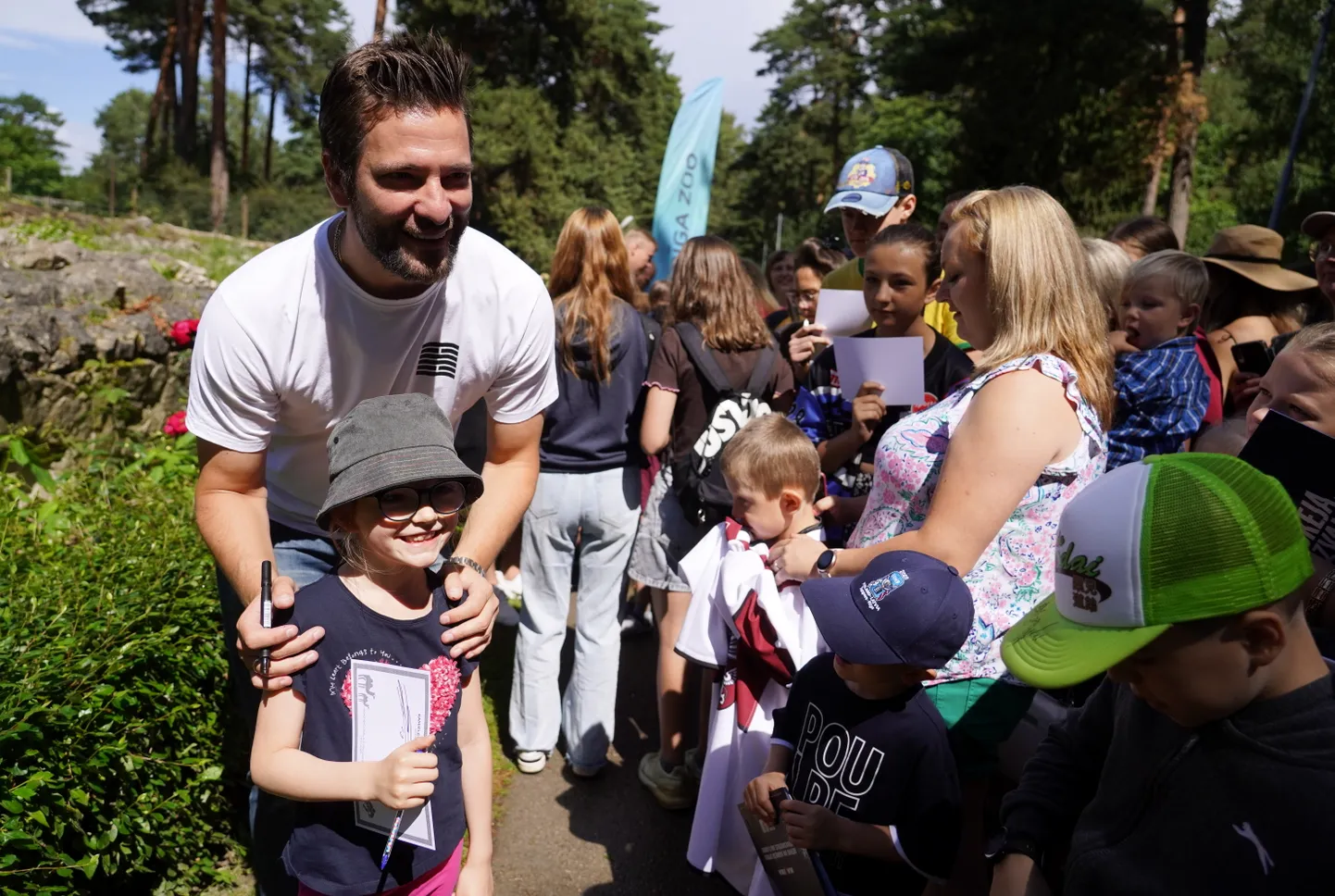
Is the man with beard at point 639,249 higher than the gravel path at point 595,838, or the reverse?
the man with beard at point 639,249

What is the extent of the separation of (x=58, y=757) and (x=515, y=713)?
1996mm

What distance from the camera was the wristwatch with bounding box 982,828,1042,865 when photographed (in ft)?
5.01

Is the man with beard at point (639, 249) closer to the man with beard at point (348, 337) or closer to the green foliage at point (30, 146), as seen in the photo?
the man with beard at point (348, 337)

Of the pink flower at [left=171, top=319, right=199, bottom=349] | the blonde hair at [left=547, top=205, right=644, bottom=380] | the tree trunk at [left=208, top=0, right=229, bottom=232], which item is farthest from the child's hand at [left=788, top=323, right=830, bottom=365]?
the tree trunk at [left=208, top=0, right=229, bottom=232]

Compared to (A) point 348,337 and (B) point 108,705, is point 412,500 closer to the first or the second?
(A) point 348,337

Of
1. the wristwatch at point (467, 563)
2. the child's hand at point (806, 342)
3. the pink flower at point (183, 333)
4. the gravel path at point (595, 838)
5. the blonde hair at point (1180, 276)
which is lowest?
the gravel path at point (595, 838)

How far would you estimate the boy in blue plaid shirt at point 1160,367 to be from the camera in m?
3.26

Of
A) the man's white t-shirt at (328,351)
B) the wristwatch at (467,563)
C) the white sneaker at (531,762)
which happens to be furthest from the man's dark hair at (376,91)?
the white sneaker at (531,762)

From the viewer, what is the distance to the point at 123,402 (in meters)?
5.16

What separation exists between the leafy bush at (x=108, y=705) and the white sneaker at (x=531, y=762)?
4.07 ft

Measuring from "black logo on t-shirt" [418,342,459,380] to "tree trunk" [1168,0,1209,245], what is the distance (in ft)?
66.7

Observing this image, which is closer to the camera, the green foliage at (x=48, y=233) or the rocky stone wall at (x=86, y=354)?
the rocky stone wall at (x=86, y=354)

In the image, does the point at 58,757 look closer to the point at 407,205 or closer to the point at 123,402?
the point at 407,205

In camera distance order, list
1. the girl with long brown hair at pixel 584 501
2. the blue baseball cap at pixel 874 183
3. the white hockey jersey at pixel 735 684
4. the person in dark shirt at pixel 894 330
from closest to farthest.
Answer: the white hockey jersey at pixel 735 684 → the person in dark shirt at pixel 894 330 → the girl with long brown hair at pixel 584 501 → the blue baseball cap at pixel 874 183
